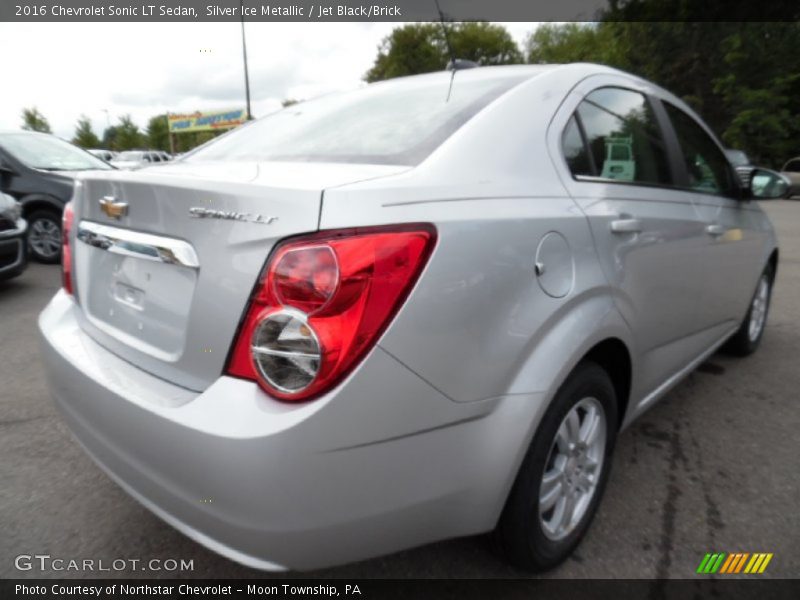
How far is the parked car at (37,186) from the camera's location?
6789 mm

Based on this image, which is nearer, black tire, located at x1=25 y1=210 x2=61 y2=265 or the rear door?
the rear door

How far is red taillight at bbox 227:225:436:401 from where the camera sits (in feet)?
4.10

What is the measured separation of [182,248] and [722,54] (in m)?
32.5

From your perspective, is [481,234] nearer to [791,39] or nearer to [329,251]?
[329,251]

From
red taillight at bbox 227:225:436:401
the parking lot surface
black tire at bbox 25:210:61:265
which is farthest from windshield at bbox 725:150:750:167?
black tire at bbox 25:210:61:265

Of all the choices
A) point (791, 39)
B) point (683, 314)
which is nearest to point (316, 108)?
point (683, 314)

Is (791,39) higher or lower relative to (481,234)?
higher

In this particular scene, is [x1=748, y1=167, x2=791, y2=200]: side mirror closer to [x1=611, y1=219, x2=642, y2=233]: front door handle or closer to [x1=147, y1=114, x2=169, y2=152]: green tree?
[x1=611, y1=219, x2=642, y2=233]: front door handle

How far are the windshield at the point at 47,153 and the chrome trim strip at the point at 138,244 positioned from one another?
6.27 metres

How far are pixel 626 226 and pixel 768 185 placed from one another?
2.16 metres

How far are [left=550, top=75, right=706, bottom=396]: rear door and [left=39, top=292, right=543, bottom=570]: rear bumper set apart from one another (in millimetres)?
690

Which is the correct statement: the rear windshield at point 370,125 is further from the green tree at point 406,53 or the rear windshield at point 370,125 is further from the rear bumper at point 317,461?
the green tree at point 406,53

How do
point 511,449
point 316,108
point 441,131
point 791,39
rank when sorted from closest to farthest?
point 511,449 < point 441,131 < point 316,108 < point 791,39

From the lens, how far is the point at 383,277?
1.27m
